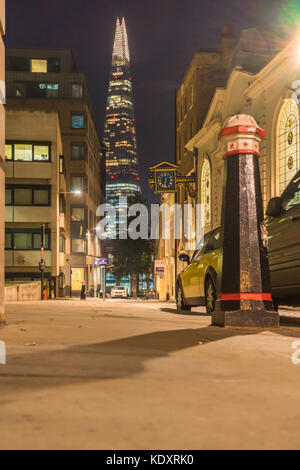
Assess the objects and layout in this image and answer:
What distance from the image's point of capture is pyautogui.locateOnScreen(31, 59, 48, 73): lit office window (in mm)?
71250

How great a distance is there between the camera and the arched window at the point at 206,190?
35.9 meters

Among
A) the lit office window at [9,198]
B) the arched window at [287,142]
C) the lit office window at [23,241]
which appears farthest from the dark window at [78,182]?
the arched window at [287,142]

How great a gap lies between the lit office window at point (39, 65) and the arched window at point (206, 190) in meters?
40.6

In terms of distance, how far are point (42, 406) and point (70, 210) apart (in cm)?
6519

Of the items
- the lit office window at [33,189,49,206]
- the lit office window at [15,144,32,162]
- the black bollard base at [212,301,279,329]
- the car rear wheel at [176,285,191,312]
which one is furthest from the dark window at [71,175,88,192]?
the black bollard base at [212,301,279,329]

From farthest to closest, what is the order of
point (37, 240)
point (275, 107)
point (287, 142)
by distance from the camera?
point (37, 240), point (275, 107), point (287, 142)

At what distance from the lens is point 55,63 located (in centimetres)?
7125

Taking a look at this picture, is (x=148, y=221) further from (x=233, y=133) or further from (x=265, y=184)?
(x=233, y=133)

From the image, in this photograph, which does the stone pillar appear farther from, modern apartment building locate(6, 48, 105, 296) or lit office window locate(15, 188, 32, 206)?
modern apartment building locate(6, 48, 105, 296)

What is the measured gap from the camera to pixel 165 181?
36.1 meters

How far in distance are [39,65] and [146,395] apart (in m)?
72.8
